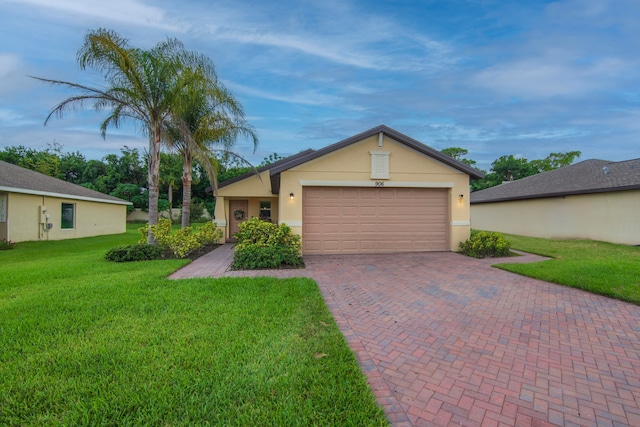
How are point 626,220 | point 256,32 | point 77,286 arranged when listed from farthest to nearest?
point 626,220
point 256,32
point 77,286

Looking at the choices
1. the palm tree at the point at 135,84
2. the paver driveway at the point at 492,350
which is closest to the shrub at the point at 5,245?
the palm tree at the point at 135,84

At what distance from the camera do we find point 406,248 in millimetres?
10000

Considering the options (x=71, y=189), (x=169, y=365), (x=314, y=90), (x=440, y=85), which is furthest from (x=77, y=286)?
(x=440, y=85)

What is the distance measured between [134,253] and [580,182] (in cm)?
1937

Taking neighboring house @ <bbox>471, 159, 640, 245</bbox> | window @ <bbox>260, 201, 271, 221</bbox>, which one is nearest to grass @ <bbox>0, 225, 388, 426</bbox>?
window @ <bbox>260, 201, 271, 221</bbox>

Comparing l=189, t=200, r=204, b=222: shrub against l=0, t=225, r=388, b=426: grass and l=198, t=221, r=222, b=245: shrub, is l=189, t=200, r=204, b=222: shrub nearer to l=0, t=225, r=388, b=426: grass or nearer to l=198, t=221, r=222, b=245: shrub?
l=198, t=221, r=222, b=245: shrub

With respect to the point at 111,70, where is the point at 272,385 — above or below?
below

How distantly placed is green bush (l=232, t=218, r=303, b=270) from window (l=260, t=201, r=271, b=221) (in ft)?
20.9

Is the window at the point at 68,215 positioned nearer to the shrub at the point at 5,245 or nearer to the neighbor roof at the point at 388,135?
the shrub at the point at 5,245

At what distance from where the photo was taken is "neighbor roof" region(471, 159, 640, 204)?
1176cm

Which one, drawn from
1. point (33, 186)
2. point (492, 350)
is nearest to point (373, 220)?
point (492, 350)

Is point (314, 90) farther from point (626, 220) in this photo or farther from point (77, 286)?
point (626, 220)

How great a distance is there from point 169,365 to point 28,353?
1.64 m

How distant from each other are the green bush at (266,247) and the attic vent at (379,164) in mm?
3533
